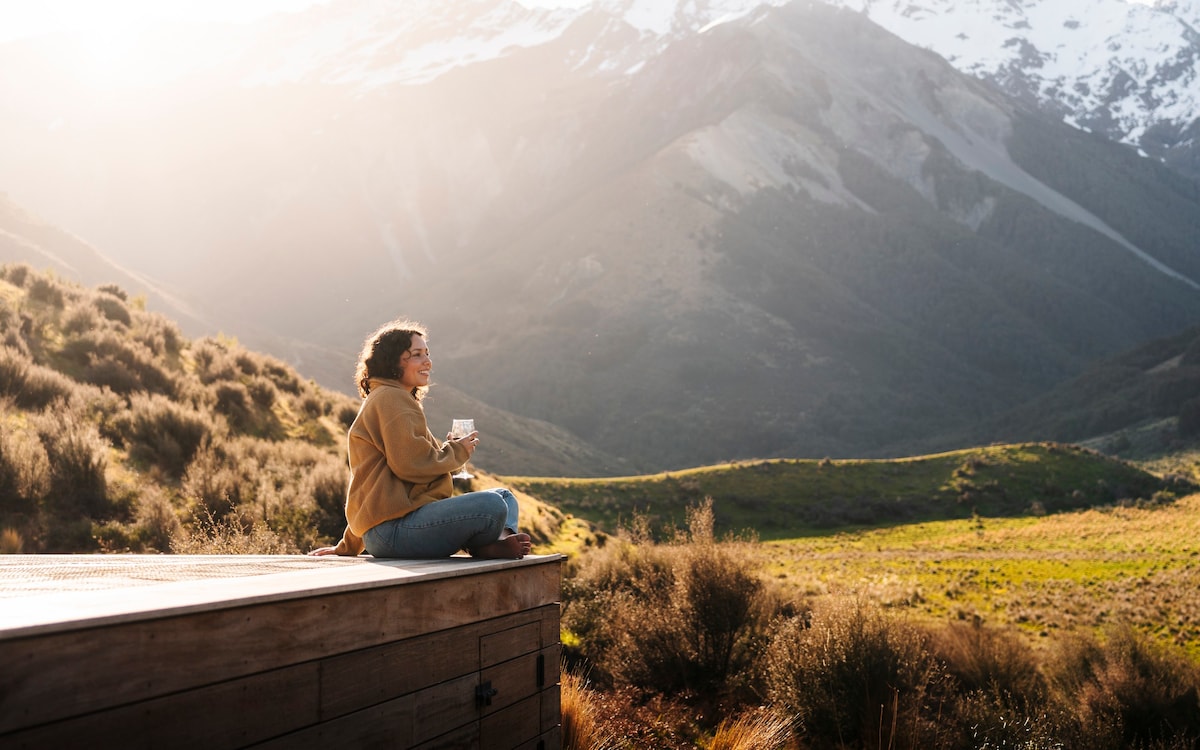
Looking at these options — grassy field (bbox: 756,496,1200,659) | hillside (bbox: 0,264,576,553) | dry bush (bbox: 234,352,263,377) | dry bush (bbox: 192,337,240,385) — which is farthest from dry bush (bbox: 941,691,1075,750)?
dry bush (bbox: 234,352,263,377)

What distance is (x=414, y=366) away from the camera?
486cm

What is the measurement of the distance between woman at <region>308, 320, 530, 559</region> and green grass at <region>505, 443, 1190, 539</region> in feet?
122

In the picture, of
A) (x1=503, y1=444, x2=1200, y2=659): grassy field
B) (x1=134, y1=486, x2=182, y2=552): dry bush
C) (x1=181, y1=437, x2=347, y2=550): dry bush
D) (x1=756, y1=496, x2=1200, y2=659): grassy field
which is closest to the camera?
(x1=134, y1=486, x2=182, y2=552): dry bush

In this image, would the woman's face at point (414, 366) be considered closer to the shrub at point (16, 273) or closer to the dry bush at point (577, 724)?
the dry bush at point (577, 724)

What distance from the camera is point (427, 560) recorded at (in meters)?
4.32

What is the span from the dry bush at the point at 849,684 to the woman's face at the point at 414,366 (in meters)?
6.81

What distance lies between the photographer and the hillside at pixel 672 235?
383 ft

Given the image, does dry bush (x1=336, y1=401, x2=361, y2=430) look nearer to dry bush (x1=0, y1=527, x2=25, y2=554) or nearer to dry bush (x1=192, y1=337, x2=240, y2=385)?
dry bush (x1=192, y1=337, x2=240, y2=385)

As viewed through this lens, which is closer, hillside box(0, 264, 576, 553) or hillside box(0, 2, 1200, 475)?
hillside box(0, 264, 576, 553)

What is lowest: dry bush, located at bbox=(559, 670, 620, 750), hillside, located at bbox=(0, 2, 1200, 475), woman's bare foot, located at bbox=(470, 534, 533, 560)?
dry bush, located at bbox=(559, 670, 620, 750)

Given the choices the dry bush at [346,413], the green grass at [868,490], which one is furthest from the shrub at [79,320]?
the green grass at [868,490]

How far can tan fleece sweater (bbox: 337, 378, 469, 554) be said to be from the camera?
4.47m

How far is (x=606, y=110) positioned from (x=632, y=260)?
7189 centimetres

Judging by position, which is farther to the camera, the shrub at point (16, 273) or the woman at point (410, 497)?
the shrub at point (16, 273)
